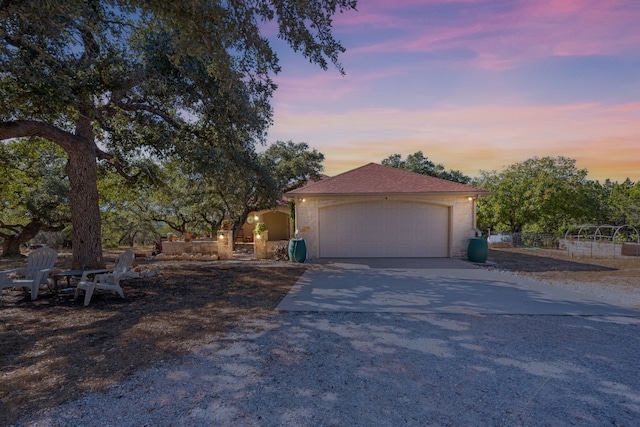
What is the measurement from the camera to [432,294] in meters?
6.67

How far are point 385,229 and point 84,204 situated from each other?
9439 mm

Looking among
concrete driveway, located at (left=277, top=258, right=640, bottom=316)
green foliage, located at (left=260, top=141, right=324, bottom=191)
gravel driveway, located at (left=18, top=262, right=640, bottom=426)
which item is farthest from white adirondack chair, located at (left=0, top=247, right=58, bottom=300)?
green foliage, located at (left=260, top=141, right=324, bottom=191)

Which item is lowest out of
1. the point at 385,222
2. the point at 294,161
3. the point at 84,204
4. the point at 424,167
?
the point at 385,222

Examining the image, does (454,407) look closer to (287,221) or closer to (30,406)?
(30,406)

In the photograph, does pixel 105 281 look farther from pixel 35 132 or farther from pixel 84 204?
pixel 35 132

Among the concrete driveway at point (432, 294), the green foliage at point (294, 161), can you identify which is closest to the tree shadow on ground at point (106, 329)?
the concrete driveway at point (432, 294)

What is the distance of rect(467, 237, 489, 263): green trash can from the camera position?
11.0 metres

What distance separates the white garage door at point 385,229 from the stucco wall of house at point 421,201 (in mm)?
244

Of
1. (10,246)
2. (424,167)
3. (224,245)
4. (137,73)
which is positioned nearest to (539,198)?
(424,167)

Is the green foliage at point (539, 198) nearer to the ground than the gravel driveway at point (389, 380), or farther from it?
farther from it

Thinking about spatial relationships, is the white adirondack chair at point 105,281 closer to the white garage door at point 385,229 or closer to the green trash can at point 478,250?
the white garage door at point 385,229

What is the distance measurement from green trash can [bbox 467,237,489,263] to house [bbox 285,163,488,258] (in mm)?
827

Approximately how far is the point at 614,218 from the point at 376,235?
80.8 ft

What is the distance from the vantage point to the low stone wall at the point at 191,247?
510 inches
